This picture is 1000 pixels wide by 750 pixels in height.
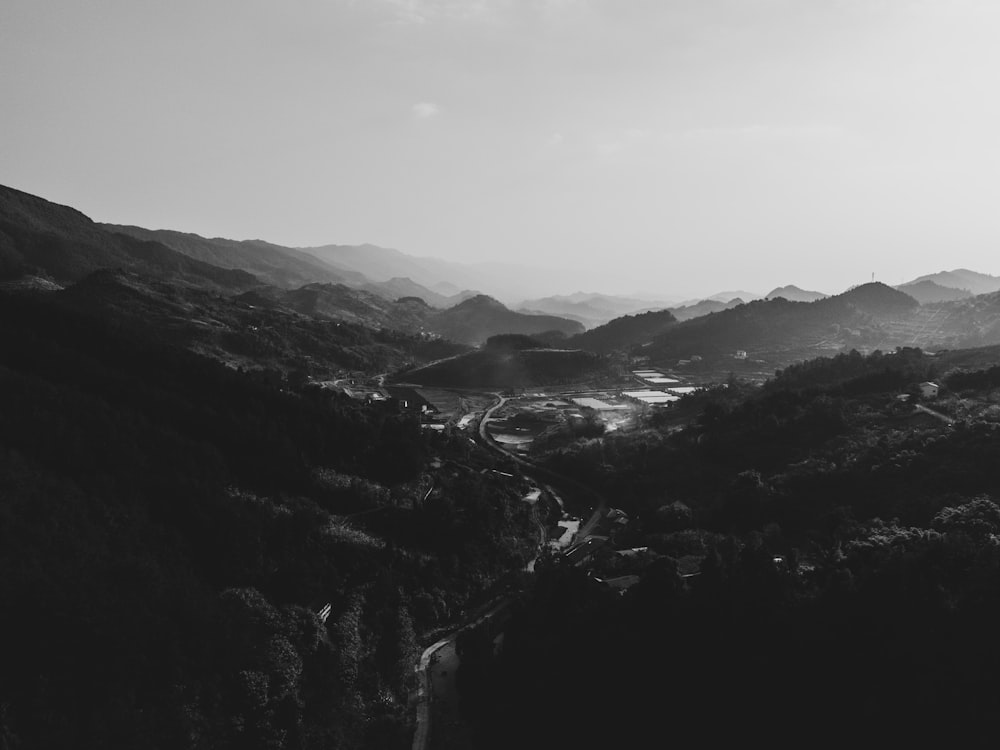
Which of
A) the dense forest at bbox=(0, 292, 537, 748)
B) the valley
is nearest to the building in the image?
the valley

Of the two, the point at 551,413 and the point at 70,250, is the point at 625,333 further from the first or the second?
the point at 70,250

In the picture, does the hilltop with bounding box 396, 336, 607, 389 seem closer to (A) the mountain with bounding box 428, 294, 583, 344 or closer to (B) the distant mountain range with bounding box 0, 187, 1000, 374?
Result: (B) the distant mountain range with bounding box 0, 187, 1000, 374

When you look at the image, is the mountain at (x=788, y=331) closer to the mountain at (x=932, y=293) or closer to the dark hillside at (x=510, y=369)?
the dark hillside at (x=510, y=369)

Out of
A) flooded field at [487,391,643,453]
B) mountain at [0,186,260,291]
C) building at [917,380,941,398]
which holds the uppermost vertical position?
mountain at [0,186,260,291]

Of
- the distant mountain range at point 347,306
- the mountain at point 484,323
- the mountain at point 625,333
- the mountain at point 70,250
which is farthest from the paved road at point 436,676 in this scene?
the mountain at point 484,323

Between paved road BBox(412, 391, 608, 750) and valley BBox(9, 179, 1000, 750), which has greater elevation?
valley BBox(9, 179, 1000, 750)

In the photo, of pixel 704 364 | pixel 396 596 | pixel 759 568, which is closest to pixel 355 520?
pixel 396 596
